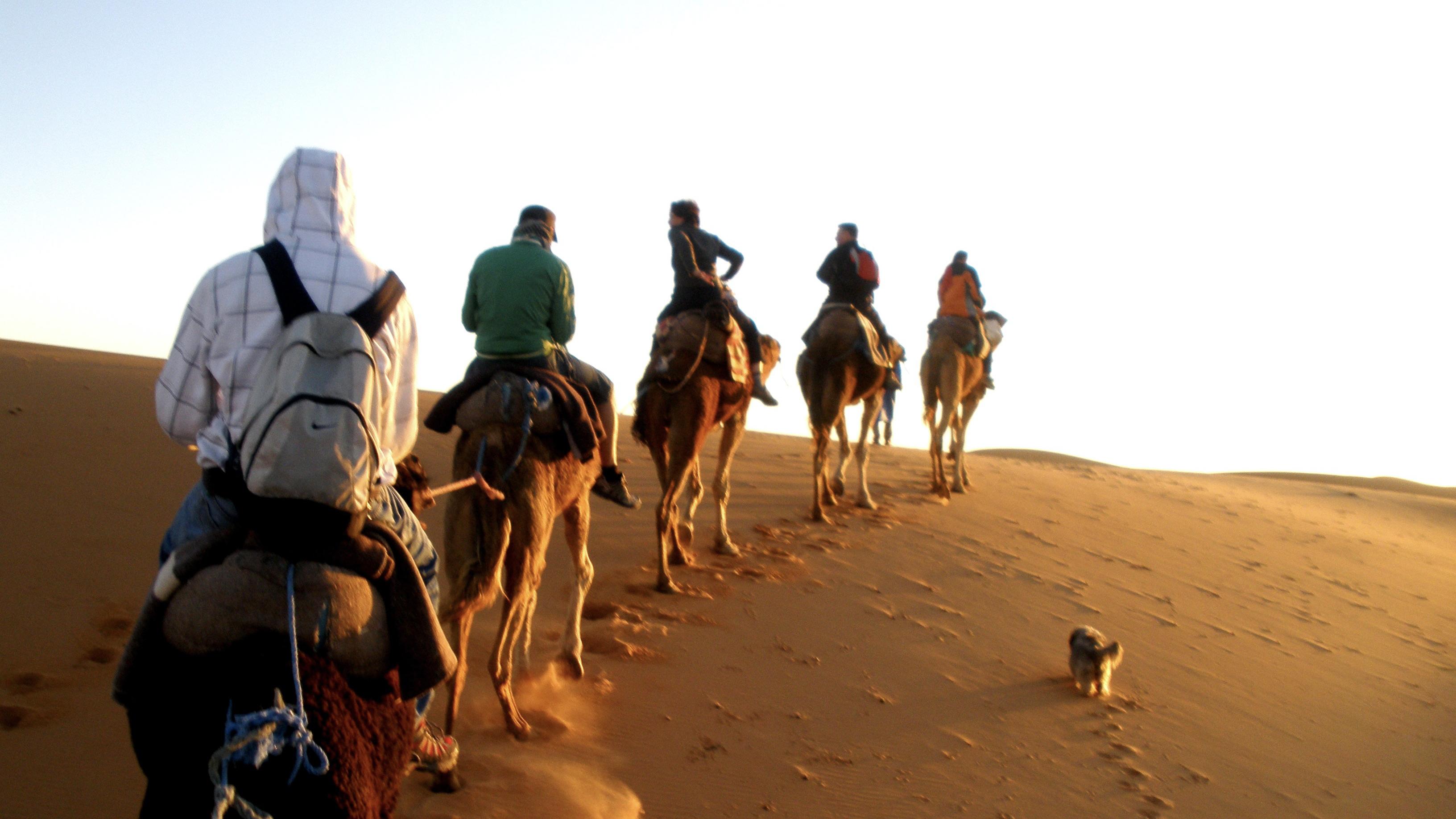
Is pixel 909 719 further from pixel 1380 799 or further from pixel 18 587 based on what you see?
pixel 18 587

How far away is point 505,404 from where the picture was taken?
504 cm

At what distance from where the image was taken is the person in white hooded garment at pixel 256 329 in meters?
2.80

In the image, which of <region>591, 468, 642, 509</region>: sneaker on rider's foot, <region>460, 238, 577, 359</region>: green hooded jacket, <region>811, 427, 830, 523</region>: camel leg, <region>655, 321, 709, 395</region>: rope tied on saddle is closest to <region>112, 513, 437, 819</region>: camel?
A: <region>460, 238, 577, 359</region>: green hooded jacket

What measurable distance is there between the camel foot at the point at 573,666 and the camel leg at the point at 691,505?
282 cm

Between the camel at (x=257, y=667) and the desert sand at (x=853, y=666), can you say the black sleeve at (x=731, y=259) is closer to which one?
the desert sand at (x=853, y=666)

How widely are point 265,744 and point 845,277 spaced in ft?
32.0

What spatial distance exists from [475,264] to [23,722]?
345 cm

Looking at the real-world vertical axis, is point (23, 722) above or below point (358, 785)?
below

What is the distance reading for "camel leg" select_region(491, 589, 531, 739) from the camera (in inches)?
206

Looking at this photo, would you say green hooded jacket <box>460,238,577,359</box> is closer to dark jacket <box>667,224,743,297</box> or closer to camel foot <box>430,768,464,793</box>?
camel foot <box>430,768,464,793</box>

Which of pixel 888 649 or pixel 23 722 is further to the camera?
pixel 888 649

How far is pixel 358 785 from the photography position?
2598 millimetres

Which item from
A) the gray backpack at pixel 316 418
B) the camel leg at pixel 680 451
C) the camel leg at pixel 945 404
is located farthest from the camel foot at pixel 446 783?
the camel leg at pixel 945 404

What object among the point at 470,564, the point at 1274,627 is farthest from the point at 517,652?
the point at 1274,627
